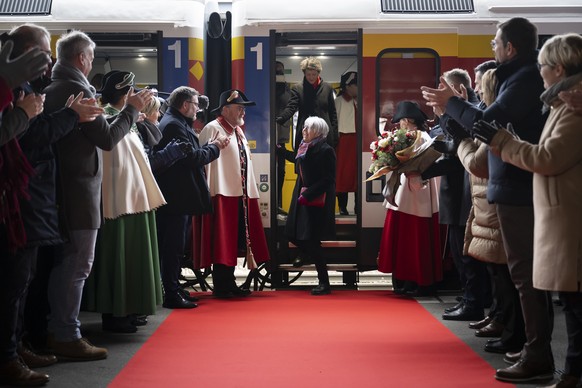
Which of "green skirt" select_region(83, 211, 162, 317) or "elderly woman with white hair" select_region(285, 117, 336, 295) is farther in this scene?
"elderly woman with white hair" select_region(285, 117, 336, 295)

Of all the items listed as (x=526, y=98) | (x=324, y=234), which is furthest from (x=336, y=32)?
(x=526, y=98)

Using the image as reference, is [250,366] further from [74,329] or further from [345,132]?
[345,132]

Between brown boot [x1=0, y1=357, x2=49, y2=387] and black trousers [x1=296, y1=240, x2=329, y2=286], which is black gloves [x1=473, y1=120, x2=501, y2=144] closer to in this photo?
brown boot [x1=0, y1=357, x2=49, y2=387]

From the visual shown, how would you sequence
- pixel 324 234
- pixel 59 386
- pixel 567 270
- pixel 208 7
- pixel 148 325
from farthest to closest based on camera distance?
pixel 208 7, pixel 324 234, pixel 148 325, pixel 59 386, pixel 567 270

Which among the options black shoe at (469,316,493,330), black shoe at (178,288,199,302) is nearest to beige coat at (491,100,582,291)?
black shoe at (469,316,493,330)

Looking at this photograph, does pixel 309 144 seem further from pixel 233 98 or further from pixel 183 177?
pixel 183 177

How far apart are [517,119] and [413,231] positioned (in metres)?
3.49

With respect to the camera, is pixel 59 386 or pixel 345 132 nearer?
pixel 59 386

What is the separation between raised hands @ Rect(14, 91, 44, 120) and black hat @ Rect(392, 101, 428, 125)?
4.40 metres

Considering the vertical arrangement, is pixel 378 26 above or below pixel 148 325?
above

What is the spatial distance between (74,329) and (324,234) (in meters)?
3.72

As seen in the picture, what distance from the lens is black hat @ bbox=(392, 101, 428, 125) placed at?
8.33m

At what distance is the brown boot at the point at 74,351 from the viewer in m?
5.43

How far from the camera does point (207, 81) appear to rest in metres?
9.63
